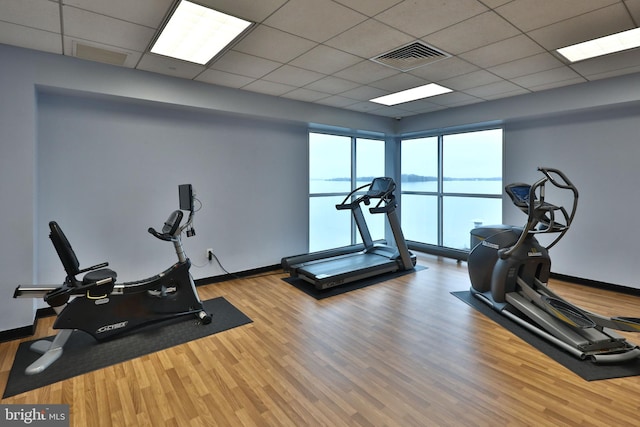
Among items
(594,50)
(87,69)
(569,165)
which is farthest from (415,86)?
(87,69)

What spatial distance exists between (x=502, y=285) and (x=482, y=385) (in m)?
1.44

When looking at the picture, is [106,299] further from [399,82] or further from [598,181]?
[598,181]

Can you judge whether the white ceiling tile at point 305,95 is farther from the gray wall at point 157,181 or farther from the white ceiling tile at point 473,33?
the white ceiling tile at point 473,33

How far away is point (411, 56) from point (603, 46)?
5.88 feet

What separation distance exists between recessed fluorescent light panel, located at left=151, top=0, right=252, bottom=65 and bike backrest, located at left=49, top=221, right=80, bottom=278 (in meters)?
1.86

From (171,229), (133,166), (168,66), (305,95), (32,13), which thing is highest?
(305,95)

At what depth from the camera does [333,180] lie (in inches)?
251

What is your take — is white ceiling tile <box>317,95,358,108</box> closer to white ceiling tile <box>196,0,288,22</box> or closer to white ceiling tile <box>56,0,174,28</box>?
white ceiling tile <box>196,0,288,22</box>

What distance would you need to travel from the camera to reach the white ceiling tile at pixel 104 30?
2516mm

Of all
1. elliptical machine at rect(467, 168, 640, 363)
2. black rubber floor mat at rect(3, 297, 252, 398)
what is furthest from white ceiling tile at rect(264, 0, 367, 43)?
A: black rubber floor mat at rect(3, 297, 252, 398)

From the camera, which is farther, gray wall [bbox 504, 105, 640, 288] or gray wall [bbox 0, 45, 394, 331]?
gray wall [bbox 504, 105, 640, 288]

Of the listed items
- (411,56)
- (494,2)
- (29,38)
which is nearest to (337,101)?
(411,56)

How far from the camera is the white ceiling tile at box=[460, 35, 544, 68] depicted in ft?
9.87

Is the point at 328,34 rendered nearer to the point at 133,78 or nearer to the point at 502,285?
the point at 133,78
